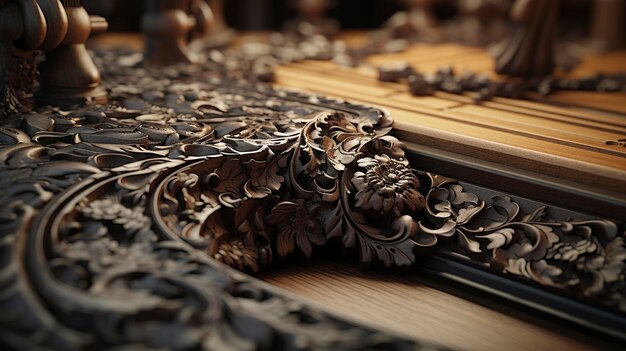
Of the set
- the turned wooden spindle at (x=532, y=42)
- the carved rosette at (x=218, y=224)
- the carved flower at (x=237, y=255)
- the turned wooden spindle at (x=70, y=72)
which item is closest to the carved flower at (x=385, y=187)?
the carved rosette at (x=218, y=224)

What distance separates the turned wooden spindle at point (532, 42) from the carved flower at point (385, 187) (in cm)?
73

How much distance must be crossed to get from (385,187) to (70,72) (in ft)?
1.79

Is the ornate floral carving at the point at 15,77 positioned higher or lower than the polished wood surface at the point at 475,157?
higher

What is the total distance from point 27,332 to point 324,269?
419 mm

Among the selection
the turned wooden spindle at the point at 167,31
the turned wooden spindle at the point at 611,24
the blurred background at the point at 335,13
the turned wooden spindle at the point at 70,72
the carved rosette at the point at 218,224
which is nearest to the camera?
the carved rosette at the point at 218,224

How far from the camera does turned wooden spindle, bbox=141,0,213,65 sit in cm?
142

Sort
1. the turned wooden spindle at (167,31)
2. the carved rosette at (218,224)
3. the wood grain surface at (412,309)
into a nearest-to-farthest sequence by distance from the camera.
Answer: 1. the carved rosette at (218,224)
2. the wood grain surface at (412,309)
3. the turned wooden spindle at (167,31)

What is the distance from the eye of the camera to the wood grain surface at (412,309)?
69cm

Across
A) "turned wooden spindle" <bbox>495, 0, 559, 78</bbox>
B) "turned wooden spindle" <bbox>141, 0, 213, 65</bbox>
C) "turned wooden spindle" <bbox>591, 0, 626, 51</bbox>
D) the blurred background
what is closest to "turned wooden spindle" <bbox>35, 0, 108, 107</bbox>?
"turned wooden spindle" <bbox>141, 0, 213, 65</bbox>

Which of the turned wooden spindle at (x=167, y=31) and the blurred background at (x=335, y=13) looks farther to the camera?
the blurred background at (x=335, y=13)

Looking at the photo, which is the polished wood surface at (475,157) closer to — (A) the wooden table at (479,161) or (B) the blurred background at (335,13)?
(A) the wooden table at (479,161)

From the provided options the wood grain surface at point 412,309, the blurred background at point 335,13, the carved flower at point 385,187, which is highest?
the carved flower at point 385,187

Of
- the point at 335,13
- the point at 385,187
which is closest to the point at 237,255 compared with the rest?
the point at 385,187

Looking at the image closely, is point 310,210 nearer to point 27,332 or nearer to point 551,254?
point 551,254
